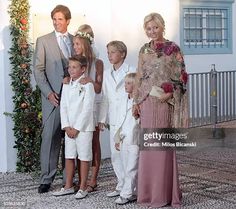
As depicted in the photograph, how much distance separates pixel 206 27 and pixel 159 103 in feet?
23.7

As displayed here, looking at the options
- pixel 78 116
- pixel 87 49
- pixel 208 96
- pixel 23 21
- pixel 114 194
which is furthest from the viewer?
pixel 208 96

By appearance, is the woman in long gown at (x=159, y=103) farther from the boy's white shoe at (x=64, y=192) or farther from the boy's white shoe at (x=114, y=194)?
the boy's white shoe at (x=64, y=192)

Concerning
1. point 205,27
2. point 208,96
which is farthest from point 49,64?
point 205,27

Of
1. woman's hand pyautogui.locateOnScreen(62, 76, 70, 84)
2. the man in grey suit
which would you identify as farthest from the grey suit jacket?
woman's hand pyautogui.locateOnScreen(62, 76, 70, 84)

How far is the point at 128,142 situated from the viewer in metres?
7.14

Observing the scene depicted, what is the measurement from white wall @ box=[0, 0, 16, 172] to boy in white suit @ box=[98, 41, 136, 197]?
6.07ft

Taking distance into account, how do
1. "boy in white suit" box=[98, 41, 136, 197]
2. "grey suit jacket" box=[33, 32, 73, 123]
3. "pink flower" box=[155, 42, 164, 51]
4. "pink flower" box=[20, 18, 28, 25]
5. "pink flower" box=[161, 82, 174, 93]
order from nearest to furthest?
1. "pink flower" box=[161, 82, 174, 93]
2. "pink flower" box=[155, 42, 164, 51]
3. "boy in white suit" box=[98, 41, 136, 197]
4. "grey suit jacket" box=[33, 32, 73, 123]
5. "pink flower" box=[20, 18, 28, 25]

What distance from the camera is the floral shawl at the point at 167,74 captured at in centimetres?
679

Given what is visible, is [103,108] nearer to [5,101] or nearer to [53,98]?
[53,98]
